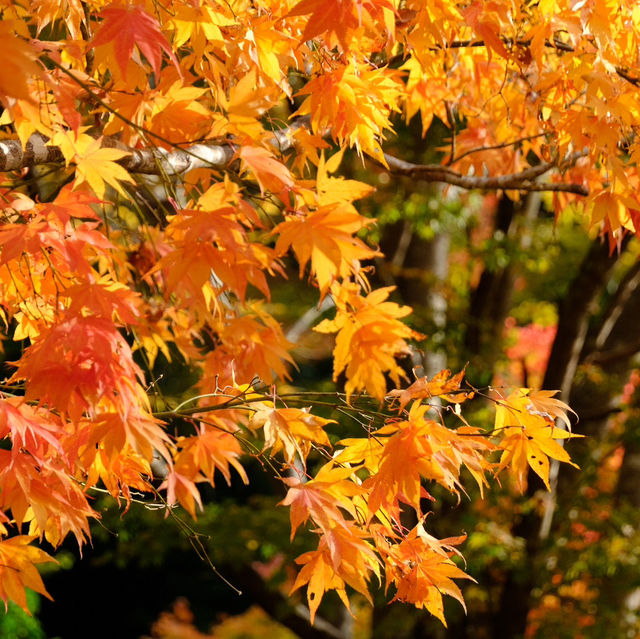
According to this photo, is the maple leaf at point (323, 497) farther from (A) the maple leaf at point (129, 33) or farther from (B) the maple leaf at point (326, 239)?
(A) the maple leaf at point (129, 33)

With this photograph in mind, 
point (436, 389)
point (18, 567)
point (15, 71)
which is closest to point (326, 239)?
point (436, 389)

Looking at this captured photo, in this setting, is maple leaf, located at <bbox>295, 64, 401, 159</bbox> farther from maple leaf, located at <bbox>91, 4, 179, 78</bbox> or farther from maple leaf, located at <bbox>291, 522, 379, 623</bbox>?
maple leaf, located at <bbox>291, 522, 379, 623</bbox>

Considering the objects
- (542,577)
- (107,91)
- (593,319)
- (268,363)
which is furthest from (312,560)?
(593,319)

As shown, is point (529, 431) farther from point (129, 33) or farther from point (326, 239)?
point (129, 33)

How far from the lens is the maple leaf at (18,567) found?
1.88 m

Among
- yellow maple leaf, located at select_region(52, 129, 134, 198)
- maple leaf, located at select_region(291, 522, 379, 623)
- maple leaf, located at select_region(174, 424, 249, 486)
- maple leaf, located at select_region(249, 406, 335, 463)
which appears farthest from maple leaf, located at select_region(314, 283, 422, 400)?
yellow maple leaf, located at select_region(52, 129, 134, 198)

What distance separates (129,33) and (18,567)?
1.21 m

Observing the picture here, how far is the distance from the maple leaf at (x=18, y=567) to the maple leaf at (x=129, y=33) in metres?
1.10

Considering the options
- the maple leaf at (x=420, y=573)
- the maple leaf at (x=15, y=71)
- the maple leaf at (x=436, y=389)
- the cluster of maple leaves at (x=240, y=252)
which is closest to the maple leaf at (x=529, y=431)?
the cluster of maple leaves at (x=240, y=252)

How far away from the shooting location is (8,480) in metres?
1.78

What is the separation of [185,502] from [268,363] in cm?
65

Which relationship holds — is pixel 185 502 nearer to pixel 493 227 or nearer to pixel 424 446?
pixel 424 446

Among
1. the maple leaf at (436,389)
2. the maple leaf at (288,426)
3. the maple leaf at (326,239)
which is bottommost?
the maple leaf at (288,426)

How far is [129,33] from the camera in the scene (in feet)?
5.23
